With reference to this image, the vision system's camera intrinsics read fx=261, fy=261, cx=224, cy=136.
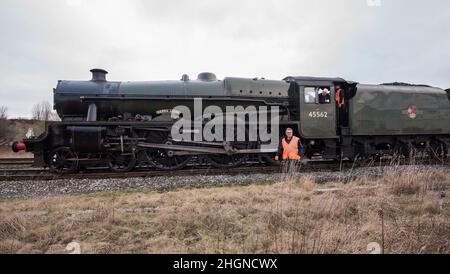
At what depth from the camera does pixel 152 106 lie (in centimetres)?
888

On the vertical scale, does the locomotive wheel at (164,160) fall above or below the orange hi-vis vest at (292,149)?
below

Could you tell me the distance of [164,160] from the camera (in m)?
8.81

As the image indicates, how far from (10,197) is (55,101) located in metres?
3.63

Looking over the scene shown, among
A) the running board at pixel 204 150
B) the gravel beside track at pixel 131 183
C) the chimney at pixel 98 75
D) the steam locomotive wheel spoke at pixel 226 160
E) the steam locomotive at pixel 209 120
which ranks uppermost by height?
the chimney at pixel 98 75

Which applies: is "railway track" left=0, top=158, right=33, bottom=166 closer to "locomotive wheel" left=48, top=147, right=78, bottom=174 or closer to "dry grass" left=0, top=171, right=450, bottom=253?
"locomotive wheel" left=48, top=147, right=78, bottom=174

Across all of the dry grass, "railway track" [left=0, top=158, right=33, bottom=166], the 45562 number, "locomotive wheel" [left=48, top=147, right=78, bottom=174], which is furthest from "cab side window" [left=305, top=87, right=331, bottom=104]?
"railway track" [left=0, top=158, right=33, bottom=166]

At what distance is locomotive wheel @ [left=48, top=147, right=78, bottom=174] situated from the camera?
8.16 metres

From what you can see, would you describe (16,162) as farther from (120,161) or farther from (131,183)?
(131,183)

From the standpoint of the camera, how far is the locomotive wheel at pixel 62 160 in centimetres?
816

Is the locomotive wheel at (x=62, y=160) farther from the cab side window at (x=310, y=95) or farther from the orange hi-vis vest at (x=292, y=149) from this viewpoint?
the cab side window at (x=310, y=95)

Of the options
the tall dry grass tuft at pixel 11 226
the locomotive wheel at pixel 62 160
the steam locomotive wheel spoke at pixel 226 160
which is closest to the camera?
the tall dry grass tuft at pixel 11 226

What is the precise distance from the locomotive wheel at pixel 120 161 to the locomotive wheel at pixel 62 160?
1033 mm

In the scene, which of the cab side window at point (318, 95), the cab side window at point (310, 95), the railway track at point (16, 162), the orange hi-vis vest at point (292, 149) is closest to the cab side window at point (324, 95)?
the cab side window at point (318, 95)

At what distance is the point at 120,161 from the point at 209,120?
320 centimetres
